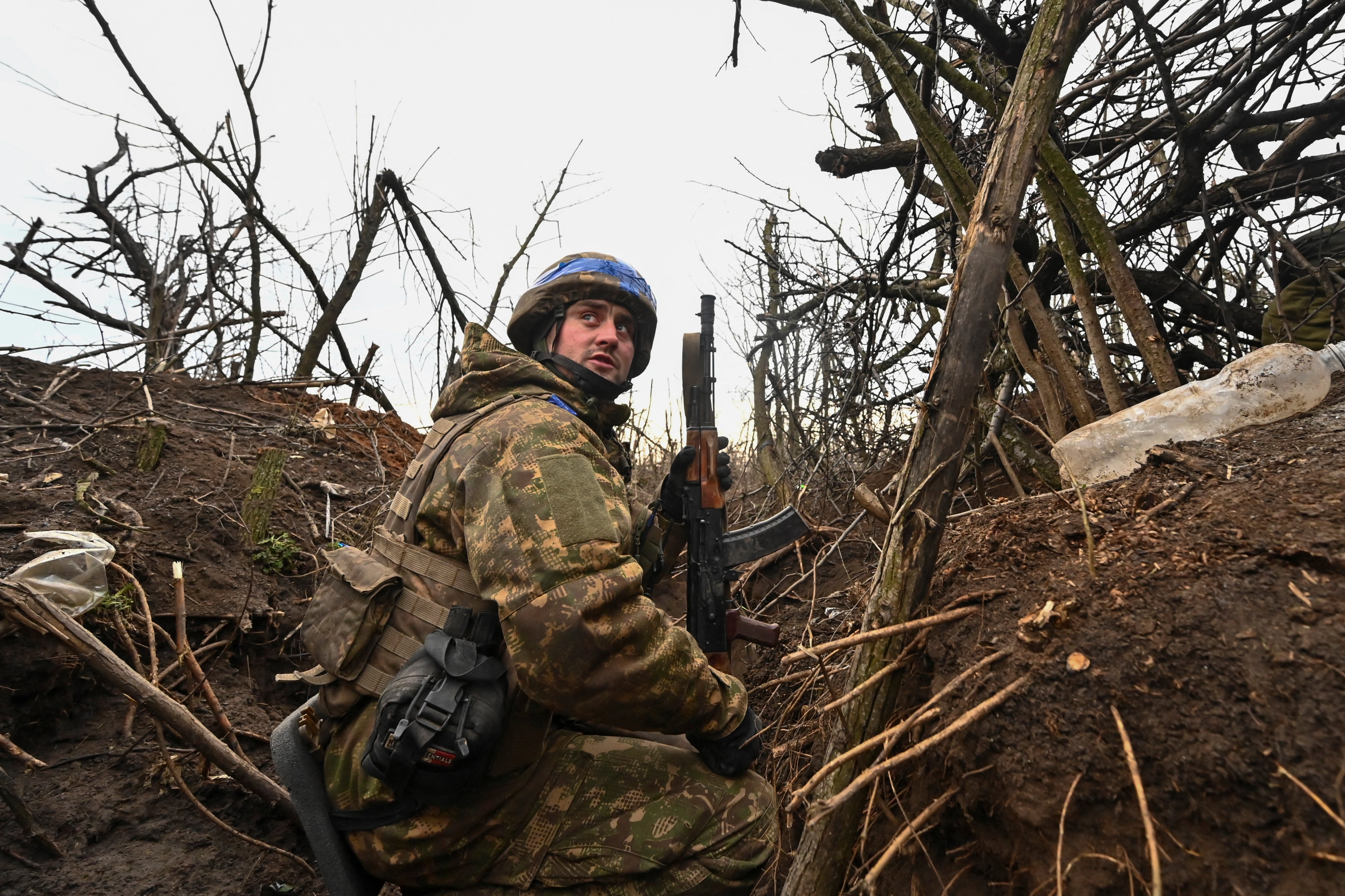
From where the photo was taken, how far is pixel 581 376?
101 inches

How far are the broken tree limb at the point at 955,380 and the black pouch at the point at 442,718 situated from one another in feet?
2.72

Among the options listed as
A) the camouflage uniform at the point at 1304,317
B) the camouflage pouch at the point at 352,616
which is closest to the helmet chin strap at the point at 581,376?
the camouflage pouch at the point at 352,616

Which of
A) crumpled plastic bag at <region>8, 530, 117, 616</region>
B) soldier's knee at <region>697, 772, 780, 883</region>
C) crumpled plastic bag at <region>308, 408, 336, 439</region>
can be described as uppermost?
crumpled plastic bag at <region>308, 408, 336, 439</region>

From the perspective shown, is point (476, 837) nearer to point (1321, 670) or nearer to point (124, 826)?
point (124, 826)

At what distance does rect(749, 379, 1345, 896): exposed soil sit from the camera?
3.75 feet

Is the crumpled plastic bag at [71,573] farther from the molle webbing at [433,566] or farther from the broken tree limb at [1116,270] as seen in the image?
the broken tree limb at [1116,270]

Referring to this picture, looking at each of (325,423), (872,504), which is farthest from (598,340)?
(325,423)

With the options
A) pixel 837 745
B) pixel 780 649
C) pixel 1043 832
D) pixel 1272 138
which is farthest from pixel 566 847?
pixel 1272 138

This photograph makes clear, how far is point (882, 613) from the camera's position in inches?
71.6

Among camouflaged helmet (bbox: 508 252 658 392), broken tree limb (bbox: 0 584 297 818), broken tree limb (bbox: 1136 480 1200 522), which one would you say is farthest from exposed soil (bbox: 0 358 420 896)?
broken tree limb (bbox: 1136 480 1200 522)

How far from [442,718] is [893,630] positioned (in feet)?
3.59

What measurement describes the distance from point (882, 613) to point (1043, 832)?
57 centimetres

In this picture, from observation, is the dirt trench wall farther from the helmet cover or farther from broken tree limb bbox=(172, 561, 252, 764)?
broken tree limb bbox=(172, 561, 252, 764)

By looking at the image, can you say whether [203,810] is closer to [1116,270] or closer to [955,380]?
[955,380]
